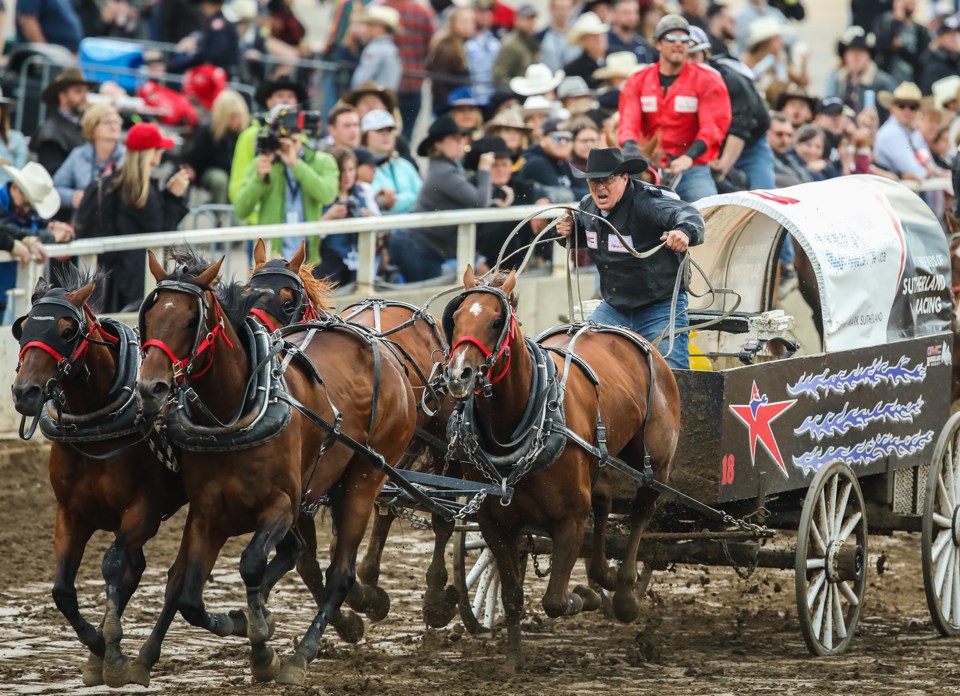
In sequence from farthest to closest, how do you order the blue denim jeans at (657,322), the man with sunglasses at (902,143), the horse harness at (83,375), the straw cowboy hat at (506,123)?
the man with sunglasses at (902,143) → the straw cowboy hat at (506,123) → the blue denim jeans at (657,322) → the horse harness at (83,375)

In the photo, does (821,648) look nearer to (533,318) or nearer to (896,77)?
(533,318)

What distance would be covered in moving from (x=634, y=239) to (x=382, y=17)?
8.84 m

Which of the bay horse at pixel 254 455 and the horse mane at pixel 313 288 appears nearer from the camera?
the bay horse at pixel 254 455

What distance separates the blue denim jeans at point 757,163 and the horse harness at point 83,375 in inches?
288

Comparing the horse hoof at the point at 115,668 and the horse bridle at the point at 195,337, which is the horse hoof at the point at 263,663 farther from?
the horse bridle at the point at 195,337

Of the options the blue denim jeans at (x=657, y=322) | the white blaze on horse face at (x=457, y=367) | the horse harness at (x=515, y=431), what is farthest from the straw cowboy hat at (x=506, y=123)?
the white blaze on horse face at (x=457, y=367)

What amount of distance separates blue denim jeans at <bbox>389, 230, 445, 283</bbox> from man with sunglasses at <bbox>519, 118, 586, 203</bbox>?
112 cm

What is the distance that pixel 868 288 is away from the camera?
9180mm

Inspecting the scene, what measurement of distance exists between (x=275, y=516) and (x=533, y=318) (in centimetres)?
735

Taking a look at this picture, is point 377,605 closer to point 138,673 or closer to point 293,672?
point 293,672

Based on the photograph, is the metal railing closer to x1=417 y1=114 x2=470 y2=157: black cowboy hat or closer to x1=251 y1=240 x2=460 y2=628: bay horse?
x1=417 y1=114 x2=470 y2=157: black cowboy hat

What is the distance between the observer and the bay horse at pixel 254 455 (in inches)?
261

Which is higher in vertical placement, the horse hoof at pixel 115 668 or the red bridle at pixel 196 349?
the red bridle at pixel 196 349

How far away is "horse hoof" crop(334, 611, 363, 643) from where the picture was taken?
8.27m
